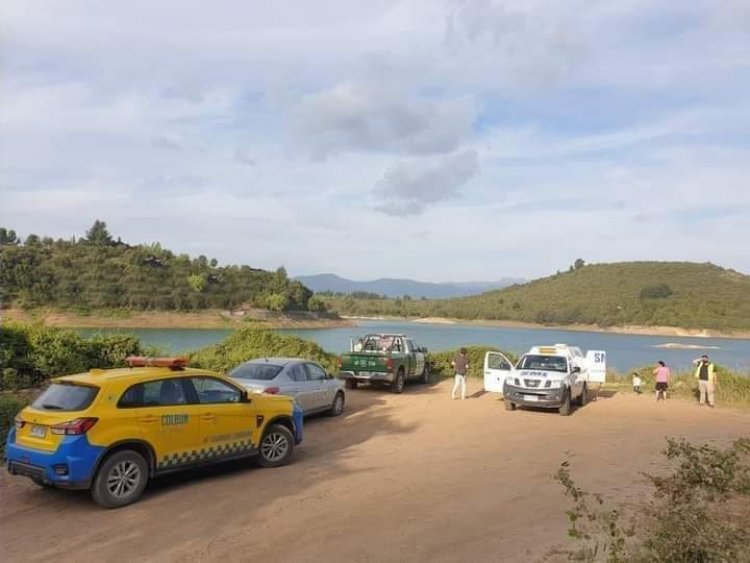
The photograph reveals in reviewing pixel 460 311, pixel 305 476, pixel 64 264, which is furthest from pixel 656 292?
pixel 305 476

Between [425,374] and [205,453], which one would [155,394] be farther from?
[425,374]

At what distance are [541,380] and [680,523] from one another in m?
11.3

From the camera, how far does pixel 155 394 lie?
7762 millimetres

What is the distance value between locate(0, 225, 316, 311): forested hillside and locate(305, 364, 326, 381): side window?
151 feet

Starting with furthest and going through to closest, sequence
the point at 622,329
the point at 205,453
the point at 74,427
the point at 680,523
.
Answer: the point at 622,329 → the point at 205,453 → the point at 74,427 → the point at 680,523

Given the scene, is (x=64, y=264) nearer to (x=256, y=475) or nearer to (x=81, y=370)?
(x=81, y=370)

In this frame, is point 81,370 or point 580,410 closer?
point 81,370

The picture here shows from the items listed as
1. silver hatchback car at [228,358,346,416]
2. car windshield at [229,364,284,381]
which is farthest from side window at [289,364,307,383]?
car windshield at [229,364,284,381]

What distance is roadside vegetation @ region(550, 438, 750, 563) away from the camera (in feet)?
14.7

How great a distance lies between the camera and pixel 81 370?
49.9ft

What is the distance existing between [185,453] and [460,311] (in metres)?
106

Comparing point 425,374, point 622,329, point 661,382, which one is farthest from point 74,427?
point 622,329

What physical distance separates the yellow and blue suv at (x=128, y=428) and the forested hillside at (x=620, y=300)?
79.1 meters

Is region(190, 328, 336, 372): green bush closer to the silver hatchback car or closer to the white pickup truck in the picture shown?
the white pickup truck
